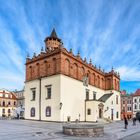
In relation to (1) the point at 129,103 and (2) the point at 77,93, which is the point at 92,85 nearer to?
(2) the point at 77,93

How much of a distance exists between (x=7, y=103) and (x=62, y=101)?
45324 mm

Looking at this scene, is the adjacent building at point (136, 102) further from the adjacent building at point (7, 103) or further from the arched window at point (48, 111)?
the arched window at point (48, 111)

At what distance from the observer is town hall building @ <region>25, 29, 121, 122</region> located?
38.8 metres

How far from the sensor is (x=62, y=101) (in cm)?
3816

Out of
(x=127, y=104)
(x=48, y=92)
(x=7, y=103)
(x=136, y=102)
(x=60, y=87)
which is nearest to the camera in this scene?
(x=60, y=87)

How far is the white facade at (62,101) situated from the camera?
1508 inches

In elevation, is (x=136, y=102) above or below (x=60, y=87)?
below

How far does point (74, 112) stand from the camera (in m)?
41.2

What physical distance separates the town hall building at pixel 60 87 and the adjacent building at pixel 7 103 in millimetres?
34865

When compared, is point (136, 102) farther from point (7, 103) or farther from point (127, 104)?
point (7, 103)

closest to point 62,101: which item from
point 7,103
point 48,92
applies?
point 48,92

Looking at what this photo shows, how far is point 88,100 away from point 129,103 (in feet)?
141

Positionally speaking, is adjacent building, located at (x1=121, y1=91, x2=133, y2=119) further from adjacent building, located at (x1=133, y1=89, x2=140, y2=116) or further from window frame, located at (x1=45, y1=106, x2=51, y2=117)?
window frame, located at (x1=45, y1=106, x2=51, y2=117)

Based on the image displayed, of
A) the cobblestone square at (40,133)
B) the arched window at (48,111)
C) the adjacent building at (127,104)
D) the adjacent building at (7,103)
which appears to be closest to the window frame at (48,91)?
the arched window at (48,111)
